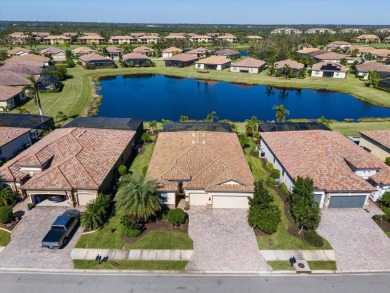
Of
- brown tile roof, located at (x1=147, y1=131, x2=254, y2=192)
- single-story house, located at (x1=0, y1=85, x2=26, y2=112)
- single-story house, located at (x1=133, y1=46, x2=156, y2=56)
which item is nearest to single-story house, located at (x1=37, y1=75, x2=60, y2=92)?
single-story house, located at (x1=0, y1=85, x2=26, y2=112)

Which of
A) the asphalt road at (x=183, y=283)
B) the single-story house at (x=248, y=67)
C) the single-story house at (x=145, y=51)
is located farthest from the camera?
the single-story house at (x=145, y=51)

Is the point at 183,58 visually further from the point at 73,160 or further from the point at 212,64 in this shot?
the point at 73,160

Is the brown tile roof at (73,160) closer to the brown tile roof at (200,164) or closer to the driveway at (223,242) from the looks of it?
the brown tile roof at (200,164)

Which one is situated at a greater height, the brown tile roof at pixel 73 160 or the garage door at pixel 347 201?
the brown tile roof at pixel 73 160

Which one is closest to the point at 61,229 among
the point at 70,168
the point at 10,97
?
the point at 70,168

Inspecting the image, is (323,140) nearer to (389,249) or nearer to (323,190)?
(323,190)

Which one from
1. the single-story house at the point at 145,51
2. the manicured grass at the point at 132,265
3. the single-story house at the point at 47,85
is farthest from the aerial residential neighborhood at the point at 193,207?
the single-story house at the point at 145,51

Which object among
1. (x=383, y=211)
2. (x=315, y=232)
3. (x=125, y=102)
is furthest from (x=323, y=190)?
(x=125, y=102)
